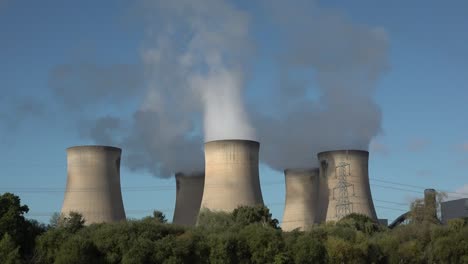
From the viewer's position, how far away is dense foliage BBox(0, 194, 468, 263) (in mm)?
18672

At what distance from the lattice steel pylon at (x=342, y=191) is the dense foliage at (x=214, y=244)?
A: 7014mm

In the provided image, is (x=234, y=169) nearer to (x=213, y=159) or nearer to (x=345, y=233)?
(x=213, y=159)

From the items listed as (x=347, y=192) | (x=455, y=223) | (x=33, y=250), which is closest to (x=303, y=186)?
(x=347, y=192)

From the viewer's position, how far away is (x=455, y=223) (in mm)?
24281

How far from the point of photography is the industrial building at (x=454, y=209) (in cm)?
4391

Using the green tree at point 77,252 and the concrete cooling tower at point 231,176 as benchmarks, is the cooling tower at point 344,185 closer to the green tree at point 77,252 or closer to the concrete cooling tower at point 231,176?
the concrete cooling tower at point 231,176

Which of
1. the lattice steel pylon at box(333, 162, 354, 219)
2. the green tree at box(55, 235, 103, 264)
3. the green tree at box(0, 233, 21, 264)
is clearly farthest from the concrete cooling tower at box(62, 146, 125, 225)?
the lattice steel pylon at box(333, 162, 354, 219)

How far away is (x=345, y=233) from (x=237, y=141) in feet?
22.9

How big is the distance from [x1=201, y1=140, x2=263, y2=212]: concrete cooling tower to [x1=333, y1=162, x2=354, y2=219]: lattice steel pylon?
389cm

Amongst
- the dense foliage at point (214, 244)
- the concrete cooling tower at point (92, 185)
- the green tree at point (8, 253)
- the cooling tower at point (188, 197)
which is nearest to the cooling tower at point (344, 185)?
the cooling tower at point (188, 197)

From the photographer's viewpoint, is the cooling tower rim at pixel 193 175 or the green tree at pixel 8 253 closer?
the green tree at pixel 8 253

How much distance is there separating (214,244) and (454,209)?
2899cm

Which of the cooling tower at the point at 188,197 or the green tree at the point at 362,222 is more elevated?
the cooling tower at the point at 188,197

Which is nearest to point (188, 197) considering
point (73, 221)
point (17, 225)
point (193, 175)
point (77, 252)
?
point (193, 175)
